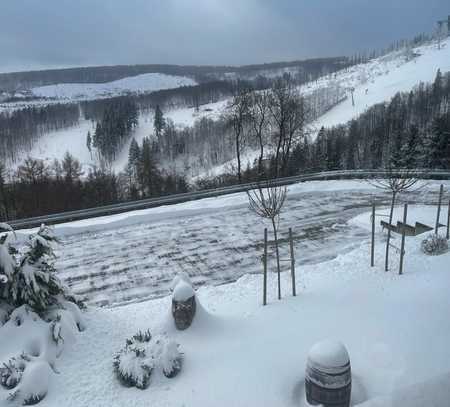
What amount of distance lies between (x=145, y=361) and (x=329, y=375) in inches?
98.8

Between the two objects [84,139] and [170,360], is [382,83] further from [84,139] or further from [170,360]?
[170,360]

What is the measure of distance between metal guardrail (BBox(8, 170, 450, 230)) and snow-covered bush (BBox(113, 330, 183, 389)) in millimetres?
7080

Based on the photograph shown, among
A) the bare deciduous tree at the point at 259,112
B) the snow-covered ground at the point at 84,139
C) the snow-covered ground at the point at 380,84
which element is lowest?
the snow-covered ground at the point at 84,139

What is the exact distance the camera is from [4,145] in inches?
4077

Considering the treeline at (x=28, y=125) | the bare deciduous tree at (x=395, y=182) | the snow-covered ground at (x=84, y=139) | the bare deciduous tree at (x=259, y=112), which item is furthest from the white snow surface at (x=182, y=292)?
the treeline at (x=28, y=125)

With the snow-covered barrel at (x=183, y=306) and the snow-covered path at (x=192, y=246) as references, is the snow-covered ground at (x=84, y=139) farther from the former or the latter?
the snow-covered barrel at (x=183, y=306)

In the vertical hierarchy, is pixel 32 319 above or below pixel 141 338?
above

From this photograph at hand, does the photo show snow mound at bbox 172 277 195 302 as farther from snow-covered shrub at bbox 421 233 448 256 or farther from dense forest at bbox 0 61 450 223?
dense forest at bbox 0 61 450 223

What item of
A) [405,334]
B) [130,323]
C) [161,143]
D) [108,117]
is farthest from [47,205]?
[108,117]

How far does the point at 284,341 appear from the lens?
5676 mm

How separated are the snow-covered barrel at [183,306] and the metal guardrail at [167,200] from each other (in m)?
6.00

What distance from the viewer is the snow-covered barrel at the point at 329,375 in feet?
13.4

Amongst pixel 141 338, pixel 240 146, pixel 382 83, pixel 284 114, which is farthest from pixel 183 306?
pixel 382 83

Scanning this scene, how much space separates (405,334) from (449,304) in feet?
5.01
